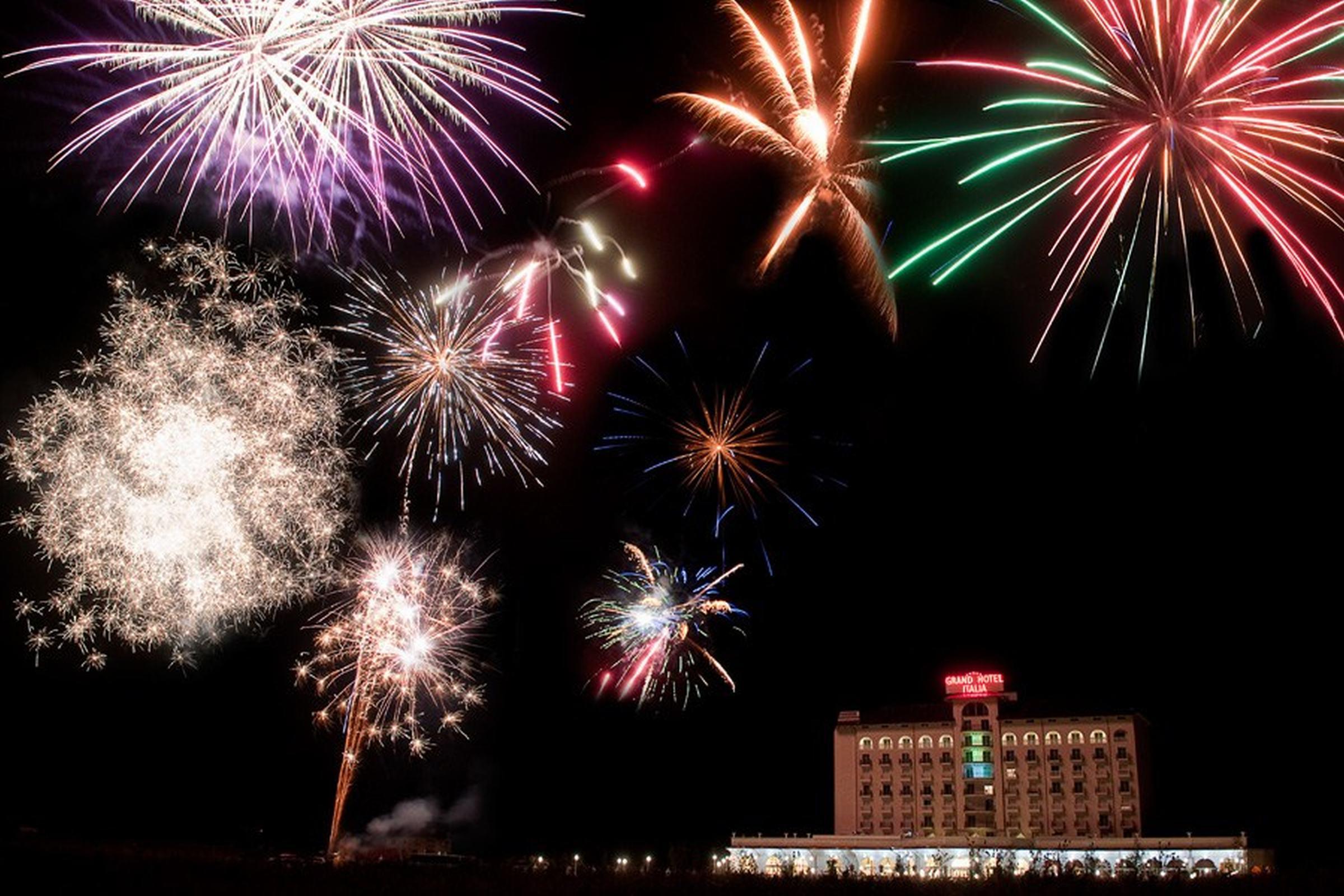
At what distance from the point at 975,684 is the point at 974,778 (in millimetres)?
6512

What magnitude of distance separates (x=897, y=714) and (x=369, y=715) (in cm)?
6079

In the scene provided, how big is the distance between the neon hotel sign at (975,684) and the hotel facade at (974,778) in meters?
0.07

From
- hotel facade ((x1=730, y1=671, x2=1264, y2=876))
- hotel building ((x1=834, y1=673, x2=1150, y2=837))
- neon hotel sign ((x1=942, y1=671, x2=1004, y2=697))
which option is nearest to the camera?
hotel facade ((x1=730, y1=671, x2=1264, y2=876))

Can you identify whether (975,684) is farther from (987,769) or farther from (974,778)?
(974,778)

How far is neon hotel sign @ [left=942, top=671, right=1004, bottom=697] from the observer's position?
247 ft

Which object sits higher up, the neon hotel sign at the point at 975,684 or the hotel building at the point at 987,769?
the neon hotel sign at the point at 975,684

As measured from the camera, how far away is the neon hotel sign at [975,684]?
75188mm

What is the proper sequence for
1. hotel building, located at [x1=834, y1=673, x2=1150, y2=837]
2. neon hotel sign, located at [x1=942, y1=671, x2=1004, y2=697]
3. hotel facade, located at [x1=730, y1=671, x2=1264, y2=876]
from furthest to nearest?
neon hotel sign, located at [x1=942, y1=671, x2=1004, y2=697]
hotel building, located at [x1=834, y1=673, x2=1150, y2=837]
hotel facade, located at [x1=730, y1=671, x2=1264, y2=876]

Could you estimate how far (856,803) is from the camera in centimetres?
7856

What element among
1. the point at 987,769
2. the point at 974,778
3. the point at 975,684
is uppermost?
the point at 975,684

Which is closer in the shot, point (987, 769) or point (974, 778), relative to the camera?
point (987, 769)

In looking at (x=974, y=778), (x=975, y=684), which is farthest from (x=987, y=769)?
(x=975, y=684)

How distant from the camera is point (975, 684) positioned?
75.4 metres

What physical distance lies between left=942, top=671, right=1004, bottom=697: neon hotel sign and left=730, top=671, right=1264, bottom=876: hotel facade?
2.8 inches
